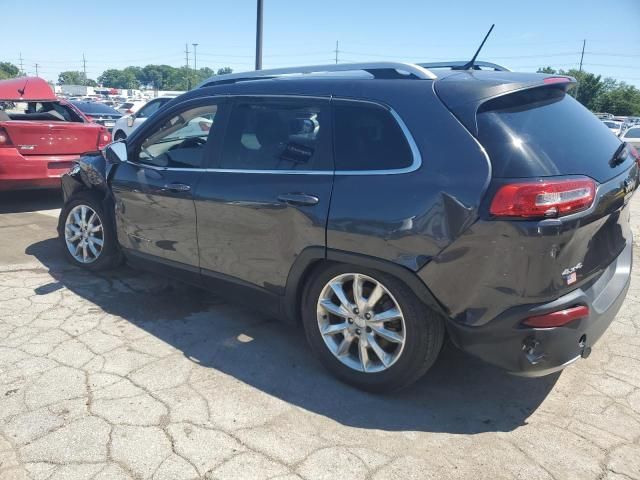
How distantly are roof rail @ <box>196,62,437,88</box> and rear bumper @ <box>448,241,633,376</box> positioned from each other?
130 cm

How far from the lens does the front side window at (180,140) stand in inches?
146

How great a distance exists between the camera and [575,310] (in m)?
2.51

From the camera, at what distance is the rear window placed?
243 centimetres

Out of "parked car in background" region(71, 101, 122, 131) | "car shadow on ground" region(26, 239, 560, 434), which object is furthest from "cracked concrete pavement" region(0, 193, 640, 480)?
"parked car in background" region(71, 101, 122, 131)

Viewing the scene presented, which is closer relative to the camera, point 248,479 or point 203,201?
point 248,479

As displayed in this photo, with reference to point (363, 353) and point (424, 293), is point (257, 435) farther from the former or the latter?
point (424, 293)

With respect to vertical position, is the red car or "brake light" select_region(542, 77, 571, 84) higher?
"brake light" select_region(542, 77, 571, 84)

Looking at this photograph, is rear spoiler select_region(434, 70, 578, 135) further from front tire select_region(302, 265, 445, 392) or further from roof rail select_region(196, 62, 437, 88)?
front tire select_region(302, 265, 445, 392)

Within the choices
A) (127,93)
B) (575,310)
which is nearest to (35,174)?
(575,310)

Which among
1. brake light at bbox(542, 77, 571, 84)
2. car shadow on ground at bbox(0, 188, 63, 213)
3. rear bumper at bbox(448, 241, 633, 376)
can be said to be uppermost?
brake light at bbox(542, 77, 571, 84)

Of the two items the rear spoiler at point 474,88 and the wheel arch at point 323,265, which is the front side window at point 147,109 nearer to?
the wheel arch at point 323,265

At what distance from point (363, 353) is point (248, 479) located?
954 millimetres

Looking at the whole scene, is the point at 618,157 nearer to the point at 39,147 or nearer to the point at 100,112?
the point at 39,147

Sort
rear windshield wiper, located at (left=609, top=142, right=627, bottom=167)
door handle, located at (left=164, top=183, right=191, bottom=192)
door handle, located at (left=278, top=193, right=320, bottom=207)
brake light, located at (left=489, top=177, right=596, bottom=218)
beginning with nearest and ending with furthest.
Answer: brake light, located at (left=489, top=177, right=596, bottom=218) → rear windshield wiper, located at (left=609, top=142, right=627, bottom=167) → door handle, located at (left=278, top=193, right=320, bottom=207) → door handle, located at (left=164, top=183, right=191, bottom=192)
